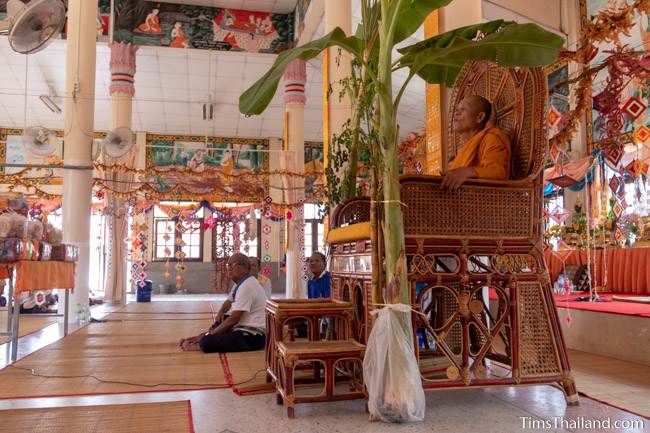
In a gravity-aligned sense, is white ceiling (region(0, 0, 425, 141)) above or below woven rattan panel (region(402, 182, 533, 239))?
above

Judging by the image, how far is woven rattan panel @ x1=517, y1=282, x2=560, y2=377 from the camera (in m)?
2.72

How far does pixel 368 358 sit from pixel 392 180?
0.83 m

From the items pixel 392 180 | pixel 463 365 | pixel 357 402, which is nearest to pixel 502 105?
pixel 392 180

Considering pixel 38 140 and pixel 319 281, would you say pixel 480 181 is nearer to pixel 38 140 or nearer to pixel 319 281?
pixel 319 281

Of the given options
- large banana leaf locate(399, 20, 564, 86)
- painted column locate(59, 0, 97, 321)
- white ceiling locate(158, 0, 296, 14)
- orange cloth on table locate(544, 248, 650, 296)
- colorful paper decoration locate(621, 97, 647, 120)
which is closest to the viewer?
large banana leaf locate(399, 20, 564, 86)

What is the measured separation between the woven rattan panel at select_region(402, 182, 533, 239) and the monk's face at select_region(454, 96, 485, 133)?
1.79ft

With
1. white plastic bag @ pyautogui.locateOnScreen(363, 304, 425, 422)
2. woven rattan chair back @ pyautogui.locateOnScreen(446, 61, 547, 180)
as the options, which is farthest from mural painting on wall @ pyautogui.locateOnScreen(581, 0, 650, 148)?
white plastic bag @ pyautogui.locateOnScreen(363, 304, 425, 422)

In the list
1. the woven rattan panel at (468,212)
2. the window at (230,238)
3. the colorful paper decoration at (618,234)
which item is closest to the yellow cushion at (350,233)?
the woven rattan panel at (468,212)

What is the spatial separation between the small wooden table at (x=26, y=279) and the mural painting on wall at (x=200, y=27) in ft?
24.2

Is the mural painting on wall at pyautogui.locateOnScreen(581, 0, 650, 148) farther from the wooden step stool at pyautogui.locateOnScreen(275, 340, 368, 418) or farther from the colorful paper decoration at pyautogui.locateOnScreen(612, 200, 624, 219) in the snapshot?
the wooden step stool at pyautogui.locateOnScreen(275, 340, 368, 418)

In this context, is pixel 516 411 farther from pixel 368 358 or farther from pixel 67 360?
pixel 67 360

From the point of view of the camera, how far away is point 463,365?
8.79 feet

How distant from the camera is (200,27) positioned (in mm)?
11742

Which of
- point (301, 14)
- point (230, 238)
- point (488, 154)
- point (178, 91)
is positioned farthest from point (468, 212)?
point (230, 238)
